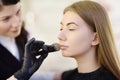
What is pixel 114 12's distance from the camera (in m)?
1.48

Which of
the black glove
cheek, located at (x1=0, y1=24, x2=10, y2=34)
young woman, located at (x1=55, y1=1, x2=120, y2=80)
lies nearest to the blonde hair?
young woman, located at (x1=55, y1=1, x2=120, y2=80)

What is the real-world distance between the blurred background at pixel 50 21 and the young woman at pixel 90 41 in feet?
1.94

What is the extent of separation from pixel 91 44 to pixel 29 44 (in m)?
0.18

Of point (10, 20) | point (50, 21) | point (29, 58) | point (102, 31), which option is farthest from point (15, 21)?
point (50, 21)

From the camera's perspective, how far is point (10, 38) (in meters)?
1.09

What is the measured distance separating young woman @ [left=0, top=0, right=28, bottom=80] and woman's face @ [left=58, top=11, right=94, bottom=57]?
9.2 inches

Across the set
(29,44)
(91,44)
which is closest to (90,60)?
(91,44)

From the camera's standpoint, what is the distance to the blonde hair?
0.86m

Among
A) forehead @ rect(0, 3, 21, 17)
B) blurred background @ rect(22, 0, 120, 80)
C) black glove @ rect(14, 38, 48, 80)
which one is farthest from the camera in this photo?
blurred background @ rect(22, 0, 120, 80)

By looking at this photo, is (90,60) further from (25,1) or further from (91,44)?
(25,1)

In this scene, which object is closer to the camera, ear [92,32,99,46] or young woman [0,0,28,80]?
ear [92,32,99,46]

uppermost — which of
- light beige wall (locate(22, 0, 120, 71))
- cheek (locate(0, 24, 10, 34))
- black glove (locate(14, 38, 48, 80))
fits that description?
cheek (locate(0, 24, 10, 34))

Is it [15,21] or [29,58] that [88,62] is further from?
[15,21]

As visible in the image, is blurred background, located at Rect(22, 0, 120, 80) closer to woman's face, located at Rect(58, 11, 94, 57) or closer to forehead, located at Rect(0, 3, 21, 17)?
forehead, located at Rect(0, 3, 21, 17)
